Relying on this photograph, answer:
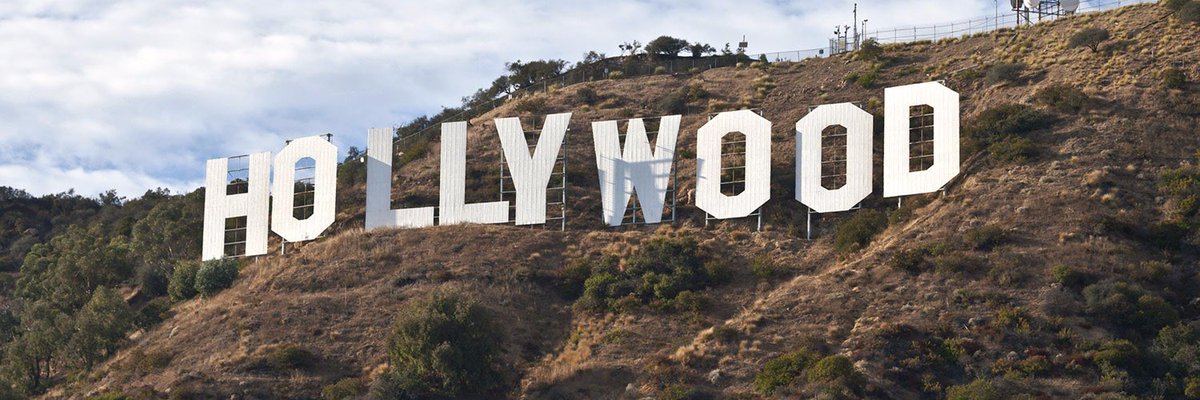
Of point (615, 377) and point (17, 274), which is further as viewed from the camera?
point (17, 274)

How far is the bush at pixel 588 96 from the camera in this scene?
3073 inches

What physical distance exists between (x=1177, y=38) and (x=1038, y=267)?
61.3ft

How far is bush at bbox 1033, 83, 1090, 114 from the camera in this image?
63.3 m

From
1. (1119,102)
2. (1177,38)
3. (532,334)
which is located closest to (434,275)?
(532,334)

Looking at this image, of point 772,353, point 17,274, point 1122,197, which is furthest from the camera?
point 17,274

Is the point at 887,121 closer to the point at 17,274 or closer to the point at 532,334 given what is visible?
the point at 532,334

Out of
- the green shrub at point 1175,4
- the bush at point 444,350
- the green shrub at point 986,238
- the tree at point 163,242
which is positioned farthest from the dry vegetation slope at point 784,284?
the tree at point 163,242

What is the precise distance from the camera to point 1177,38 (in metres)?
67.8

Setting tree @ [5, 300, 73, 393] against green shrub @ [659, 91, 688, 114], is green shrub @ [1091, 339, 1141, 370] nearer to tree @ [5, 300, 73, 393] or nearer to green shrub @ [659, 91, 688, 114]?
green shrub @ [659, 91, 688, 114]

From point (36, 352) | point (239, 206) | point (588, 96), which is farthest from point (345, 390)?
point (588, 96)

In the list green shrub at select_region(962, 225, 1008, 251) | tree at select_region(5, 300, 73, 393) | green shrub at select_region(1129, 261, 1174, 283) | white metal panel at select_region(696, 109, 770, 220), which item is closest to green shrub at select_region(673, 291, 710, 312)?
white metal panel at select_region(696, 109, 770, 220)

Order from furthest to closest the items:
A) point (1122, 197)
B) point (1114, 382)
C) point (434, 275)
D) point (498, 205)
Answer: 1. point (498, 205)
2. point (434, 275)
3. point (1122, 197)
4. point (1114, 382)

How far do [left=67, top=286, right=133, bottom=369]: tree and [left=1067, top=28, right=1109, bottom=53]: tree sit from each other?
3853 centimetres

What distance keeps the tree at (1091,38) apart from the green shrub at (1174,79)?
514 cm
